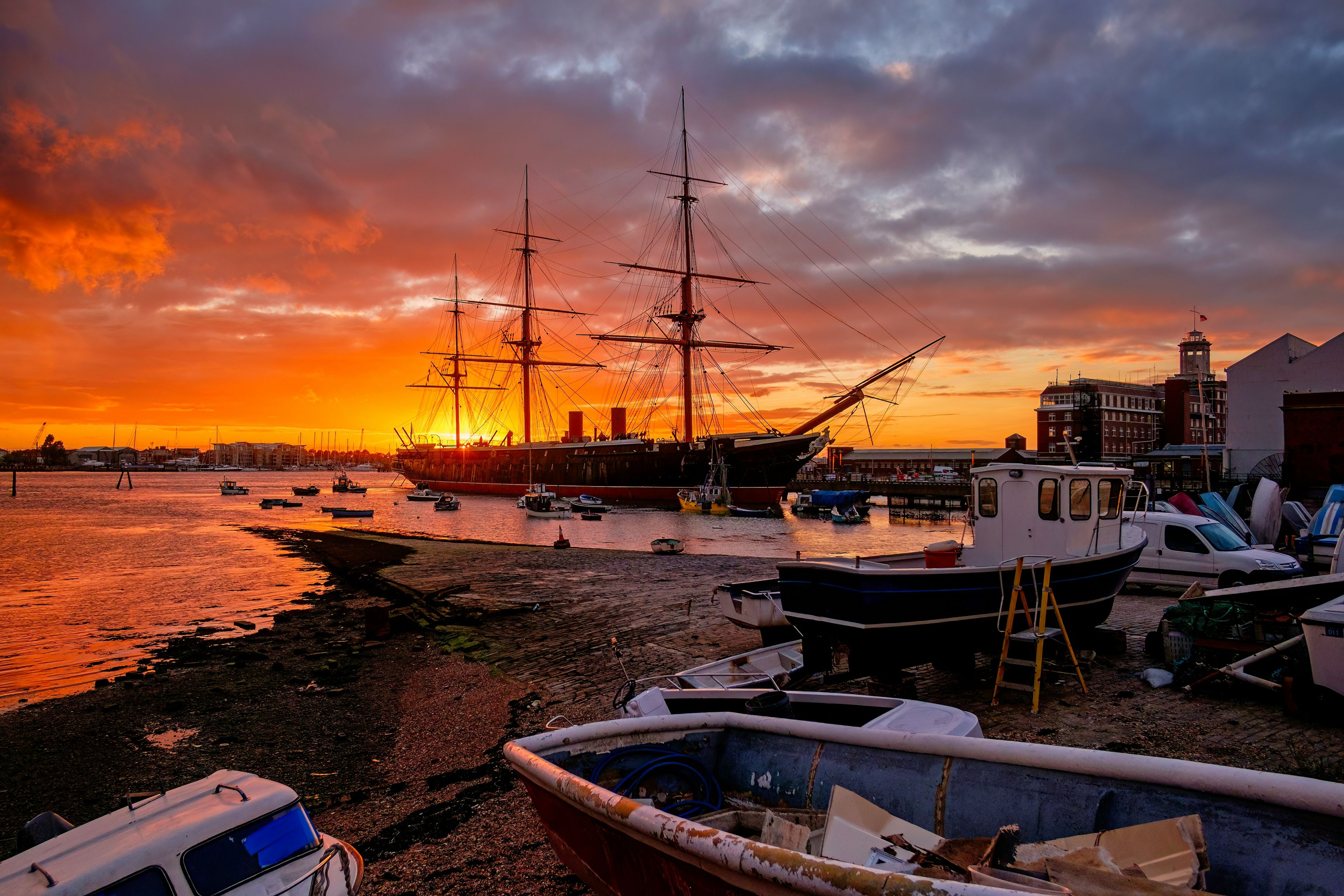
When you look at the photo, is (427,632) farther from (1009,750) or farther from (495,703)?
(1009,750)

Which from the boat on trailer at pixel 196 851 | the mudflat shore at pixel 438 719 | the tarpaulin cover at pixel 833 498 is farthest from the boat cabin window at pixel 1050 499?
the tarpaulin cover at pixel 833 498

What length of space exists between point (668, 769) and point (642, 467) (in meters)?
73.0

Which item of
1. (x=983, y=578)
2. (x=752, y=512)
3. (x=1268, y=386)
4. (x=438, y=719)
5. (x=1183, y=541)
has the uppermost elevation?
(x=1268, y=386)

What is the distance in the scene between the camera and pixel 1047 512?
1077 cm

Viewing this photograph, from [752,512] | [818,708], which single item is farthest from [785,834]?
[752,512]

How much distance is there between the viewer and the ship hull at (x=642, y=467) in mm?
70562

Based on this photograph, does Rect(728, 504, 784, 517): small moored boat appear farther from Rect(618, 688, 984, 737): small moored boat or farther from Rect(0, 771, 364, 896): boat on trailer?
Rect(0, 771, 364, 896): boat on trailer

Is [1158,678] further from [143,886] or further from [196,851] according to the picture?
[143,886]

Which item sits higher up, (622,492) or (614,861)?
(614,861)

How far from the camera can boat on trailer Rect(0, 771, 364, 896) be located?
382 centimetres

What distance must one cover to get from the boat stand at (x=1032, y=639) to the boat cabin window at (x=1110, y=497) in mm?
2264

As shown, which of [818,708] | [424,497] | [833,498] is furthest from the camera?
[424,497]

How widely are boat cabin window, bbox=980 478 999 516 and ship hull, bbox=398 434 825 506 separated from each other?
5417 cm

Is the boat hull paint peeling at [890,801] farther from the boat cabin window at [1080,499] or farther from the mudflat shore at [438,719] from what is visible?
the boat cabin window at [1080,499]
